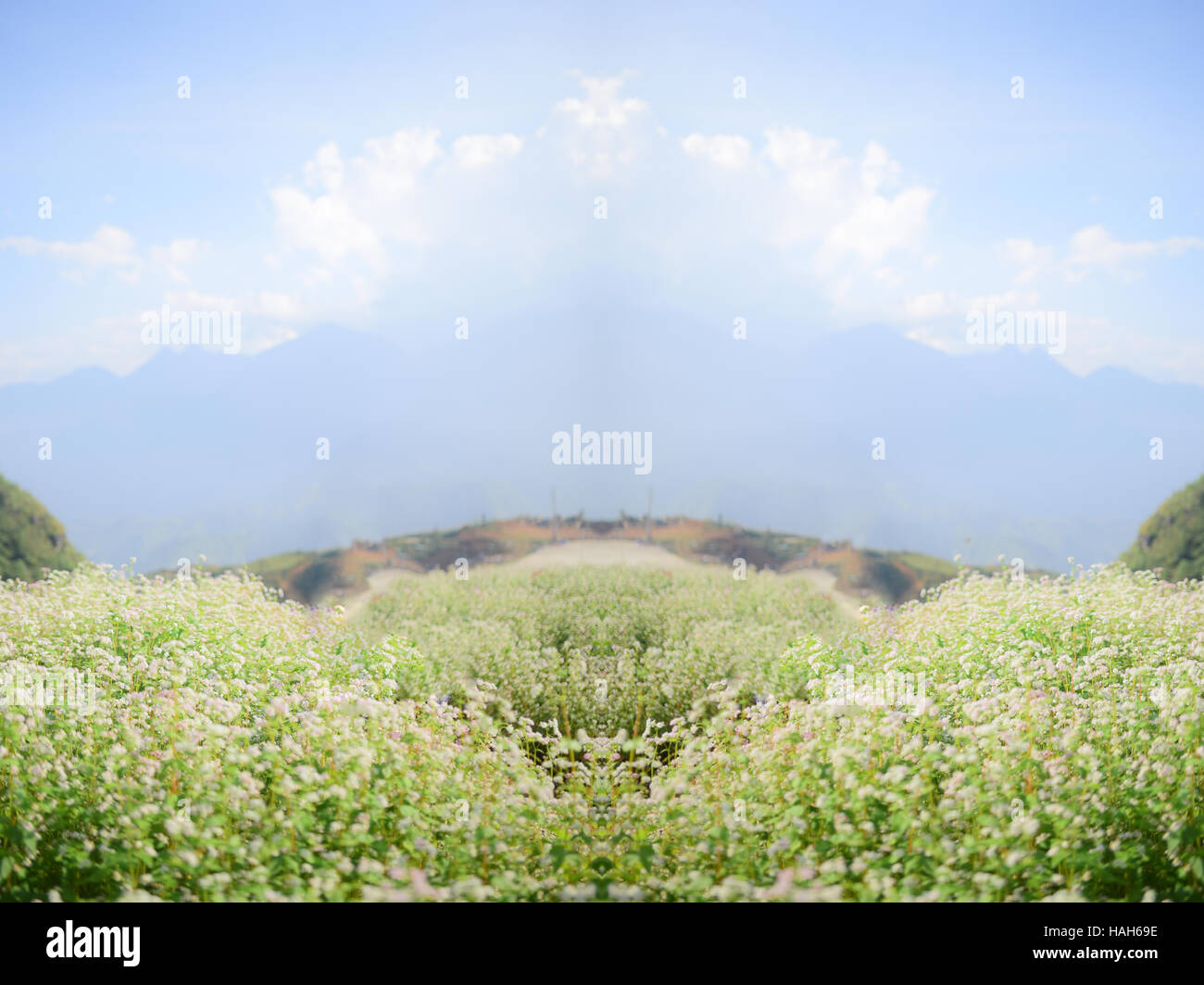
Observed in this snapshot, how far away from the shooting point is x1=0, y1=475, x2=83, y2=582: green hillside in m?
6.45

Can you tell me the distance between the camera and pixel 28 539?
6.66 m

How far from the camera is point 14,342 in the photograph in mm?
7773

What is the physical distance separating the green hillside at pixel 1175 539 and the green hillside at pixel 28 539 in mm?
8766

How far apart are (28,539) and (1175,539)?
9215mm

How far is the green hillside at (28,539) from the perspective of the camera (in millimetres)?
6449
